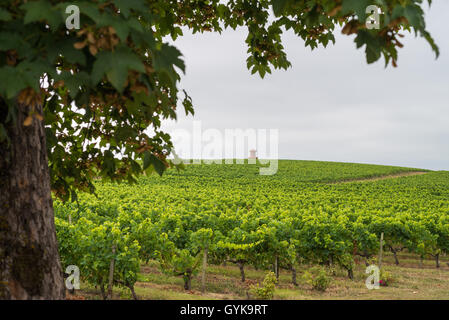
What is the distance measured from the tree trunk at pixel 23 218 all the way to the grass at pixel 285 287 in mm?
4776

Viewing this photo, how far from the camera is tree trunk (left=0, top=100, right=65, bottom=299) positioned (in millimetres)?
3816

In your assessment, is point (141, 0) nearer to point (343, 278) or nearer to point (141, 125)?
point (141, 125)

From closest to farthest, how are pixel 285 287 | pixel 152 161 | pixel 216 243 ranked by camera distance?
1. pixel 152 161
2. pixel 285 287
3. pixel 216 243

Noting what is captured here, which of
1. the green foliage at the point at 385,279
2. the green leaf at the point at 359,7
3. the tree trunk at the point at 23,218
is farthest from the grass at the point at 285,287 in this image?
the green leaf at the point at 359,7

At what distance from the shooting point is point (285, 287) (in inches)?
436

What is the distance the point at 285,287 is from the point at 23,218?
8603mm

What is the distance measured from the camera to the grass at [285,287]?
31.4 ft

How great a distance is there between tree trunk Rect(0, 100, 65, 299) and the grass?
4.78 metres

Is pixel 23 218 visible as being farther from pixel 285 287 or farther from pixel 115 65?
pixel 285 287

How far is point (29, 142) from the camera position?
3.92 meters

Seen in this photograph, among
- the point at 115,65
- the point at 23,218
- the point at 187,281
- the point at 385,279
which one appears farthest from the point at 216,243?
the point at 115,65
